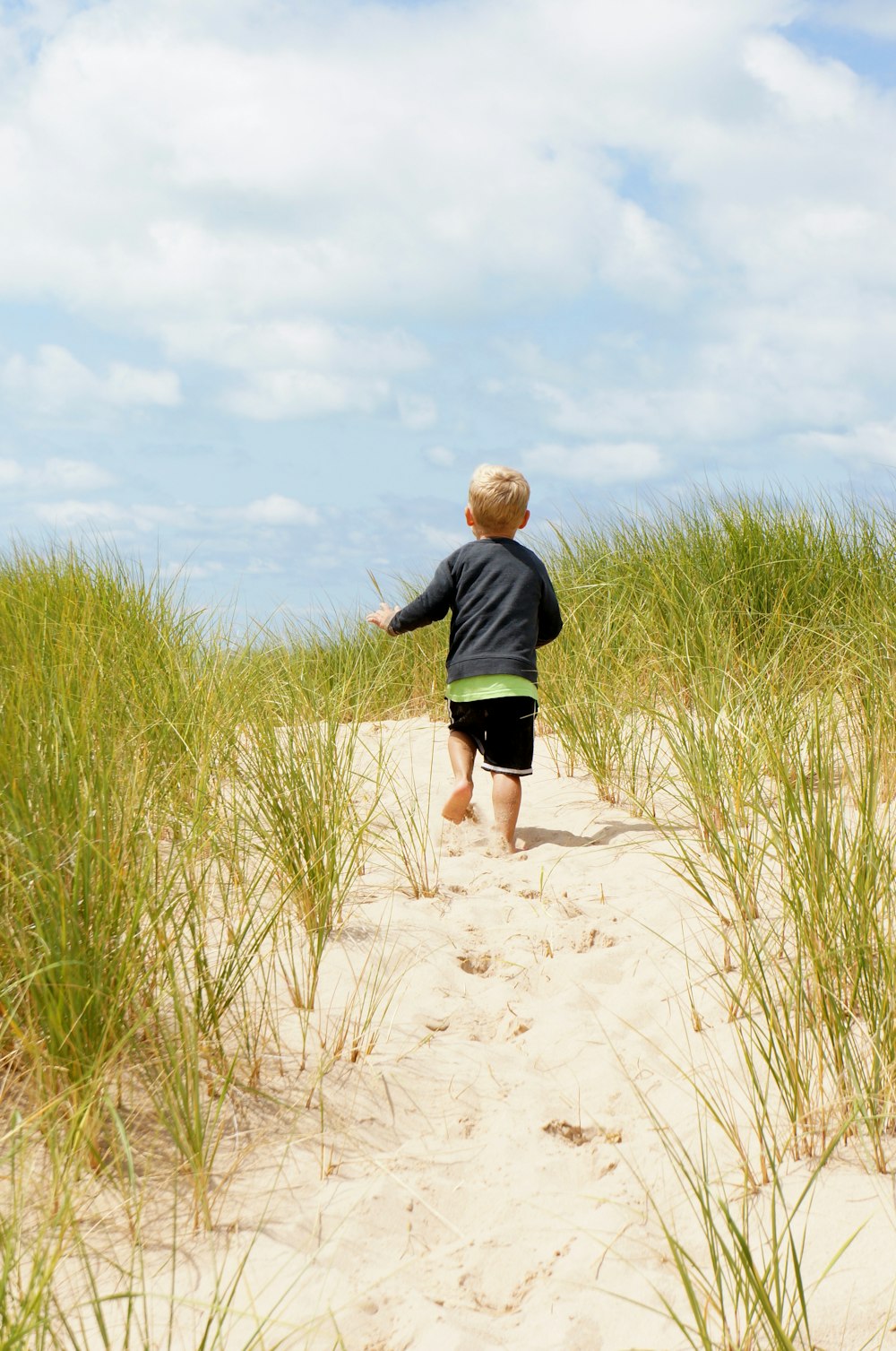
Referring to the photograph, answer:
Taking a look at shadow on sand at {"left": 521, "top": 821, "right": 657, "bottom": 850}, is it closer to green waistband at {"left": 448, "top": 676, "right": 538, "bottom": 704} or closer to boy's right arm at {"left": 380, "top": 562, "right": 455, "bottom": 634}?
green waistband at {"left": 448, "top": 676, "right": 538, "bottom": 704}

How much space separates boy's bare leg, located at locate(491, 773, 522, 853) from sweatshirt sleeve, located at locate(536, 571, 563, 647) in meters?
0.67

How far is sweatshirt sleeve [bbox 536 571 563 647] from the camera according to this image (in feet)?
15.3

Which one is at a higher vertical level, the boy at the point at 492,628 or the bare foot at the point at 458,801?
the boy at the point at 492,628

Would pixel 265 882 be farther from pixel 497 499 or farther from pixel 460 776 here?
pixel 497 499

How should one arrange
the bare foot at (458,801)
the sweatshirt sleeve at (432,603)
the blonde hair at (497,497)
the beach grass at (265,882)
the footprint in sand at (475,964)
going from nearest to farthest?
the beach grass at (265,882)
the footprint in sand at (475,964)
the bare foot at (458,801)
the blonde hair at (497,497)
the sweatshirt sleeve at (432,603)

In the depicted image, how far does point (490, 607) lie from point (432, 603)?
27 centimetres

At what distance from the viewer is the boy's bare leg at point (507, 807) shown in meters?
4.24

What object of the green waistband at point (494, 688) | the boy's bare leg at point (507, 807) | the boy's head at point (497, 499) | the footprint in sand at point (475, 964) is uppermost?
the boy's head at point (497, 499)

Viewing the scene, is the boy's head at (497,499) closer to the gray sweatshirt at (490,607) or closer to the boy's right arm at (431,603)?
the gray sweatshirt at (490,607)

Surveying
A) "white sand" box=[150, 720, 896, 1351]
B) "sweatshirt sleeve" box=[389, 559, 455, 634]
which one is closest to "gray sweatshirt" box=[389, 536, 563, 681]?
"sweatshirt sleeve" box=[389, 559, 455, 634]

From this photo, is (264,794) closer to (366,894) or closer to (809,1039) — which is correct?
(366,894)

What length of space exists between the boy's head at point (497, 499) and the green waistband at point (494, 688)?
0.66 metres

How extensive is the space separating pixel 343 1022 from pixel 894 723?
2361 mm

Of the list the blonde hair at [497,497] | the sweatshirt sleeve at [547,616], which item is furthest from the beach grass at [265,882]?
the blonde hair at [497,497]
